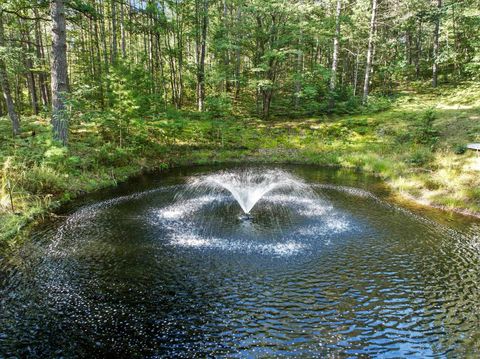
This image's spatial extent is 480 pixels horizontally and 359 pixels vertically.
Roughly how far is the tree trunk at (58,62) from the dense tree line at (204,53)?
0.04m

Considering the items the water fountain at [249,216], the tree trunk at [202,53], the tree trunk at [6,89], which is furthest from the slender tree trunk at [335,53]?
the tree trunk at [6,89]

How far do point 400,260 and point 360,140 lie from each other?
54.3 feet

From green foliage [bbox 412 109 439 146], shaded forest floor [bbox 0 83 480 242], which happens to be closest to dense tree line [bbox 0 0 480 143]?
shaded forest floor [bbox 0 83 480 242]

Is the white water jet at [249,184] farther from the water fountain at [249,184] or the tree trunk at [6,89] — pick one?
the tree trunk at [6,89]

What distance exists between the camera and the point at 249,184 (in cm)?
1554

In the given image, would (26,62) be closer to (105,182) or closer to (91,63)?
(91,63)

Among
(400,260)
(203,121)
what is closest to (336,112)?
(203,121)

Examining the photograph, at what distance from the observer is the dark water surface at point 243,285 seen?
17.1 feet

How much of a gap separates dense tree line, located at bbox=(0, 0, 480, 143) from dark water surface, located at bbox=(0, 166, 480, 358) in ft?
24.9

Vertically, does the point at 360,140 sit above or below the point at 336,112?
below

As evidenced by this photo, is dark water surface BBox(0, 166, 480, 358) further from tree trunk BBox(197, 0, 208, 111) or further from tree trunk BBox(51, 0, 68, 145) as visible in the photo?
tree trunk BBox(197, 0, 208, 111)

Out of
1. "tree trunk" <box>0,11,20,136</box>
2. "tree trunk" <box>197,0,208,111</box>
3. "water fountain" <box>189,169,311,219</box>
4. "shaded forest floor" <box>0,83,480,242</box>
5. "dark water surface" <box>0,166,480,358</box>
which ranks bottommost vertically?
"dark water surface" <box>0,166,480,358</box>

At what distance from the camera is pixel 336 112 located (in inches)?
1124

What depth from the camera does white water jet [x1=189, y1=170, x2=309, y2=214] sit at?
525 inches
